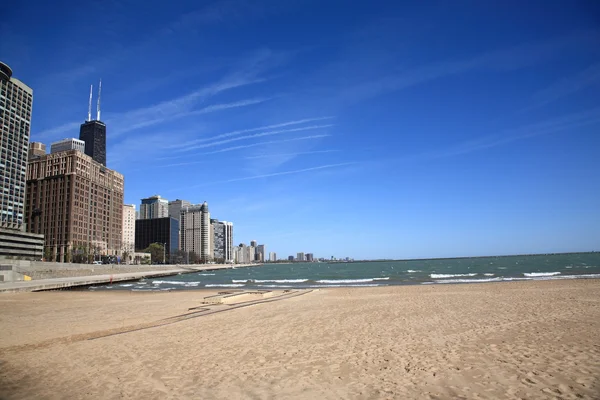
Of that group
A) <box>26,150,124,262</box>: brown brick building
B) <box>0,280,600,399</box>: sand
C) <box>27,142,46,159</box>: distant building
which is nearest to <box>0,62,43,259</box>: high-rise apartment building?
<box>26,150,124,262</box>: brown brick building

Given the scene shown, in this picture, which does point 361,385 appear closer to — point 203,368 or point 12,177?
point 203,368

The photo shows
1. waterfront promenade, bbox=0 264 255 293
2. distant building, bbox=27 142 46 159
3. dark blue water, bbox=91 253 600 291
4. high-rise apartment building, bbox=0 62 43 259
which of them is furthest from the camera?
distant building, bbox=27 142 46 159

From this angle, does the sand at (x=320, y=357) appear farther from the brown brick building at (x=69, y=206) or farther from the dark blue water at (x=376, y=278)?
the brown brick building at (x=69, y=206)

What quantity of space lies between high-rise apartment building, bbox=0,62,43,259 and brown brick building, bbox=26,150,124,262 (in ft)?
64.4

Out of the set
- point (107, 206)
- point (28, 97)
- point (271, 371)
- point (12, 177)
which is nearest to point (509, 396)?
point (271, 371)

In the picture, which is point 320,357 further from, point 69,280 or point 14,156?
point 14,156

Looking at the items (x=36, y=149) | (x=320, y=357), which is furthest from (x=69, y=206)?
(x=320, y=357)

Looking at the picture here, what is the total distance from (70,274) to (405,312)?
77392mm

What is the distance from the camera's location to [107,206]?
169125 mm

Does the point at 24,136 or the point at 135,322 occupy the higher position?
the point at 24,136

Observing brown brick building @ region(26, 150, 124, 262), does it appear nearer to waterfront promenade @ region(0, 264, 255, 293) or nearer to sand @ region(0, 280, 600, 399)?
waterfront promenade @ region(0, 264, 255, 293)

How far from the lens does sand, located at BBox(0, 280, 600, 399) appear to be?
286 inches

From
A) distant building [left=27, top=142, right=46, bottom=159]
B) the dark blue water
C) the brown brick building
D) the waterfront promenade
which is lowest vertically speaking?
the dark blue water

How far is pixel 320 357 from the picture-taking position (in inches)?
384
